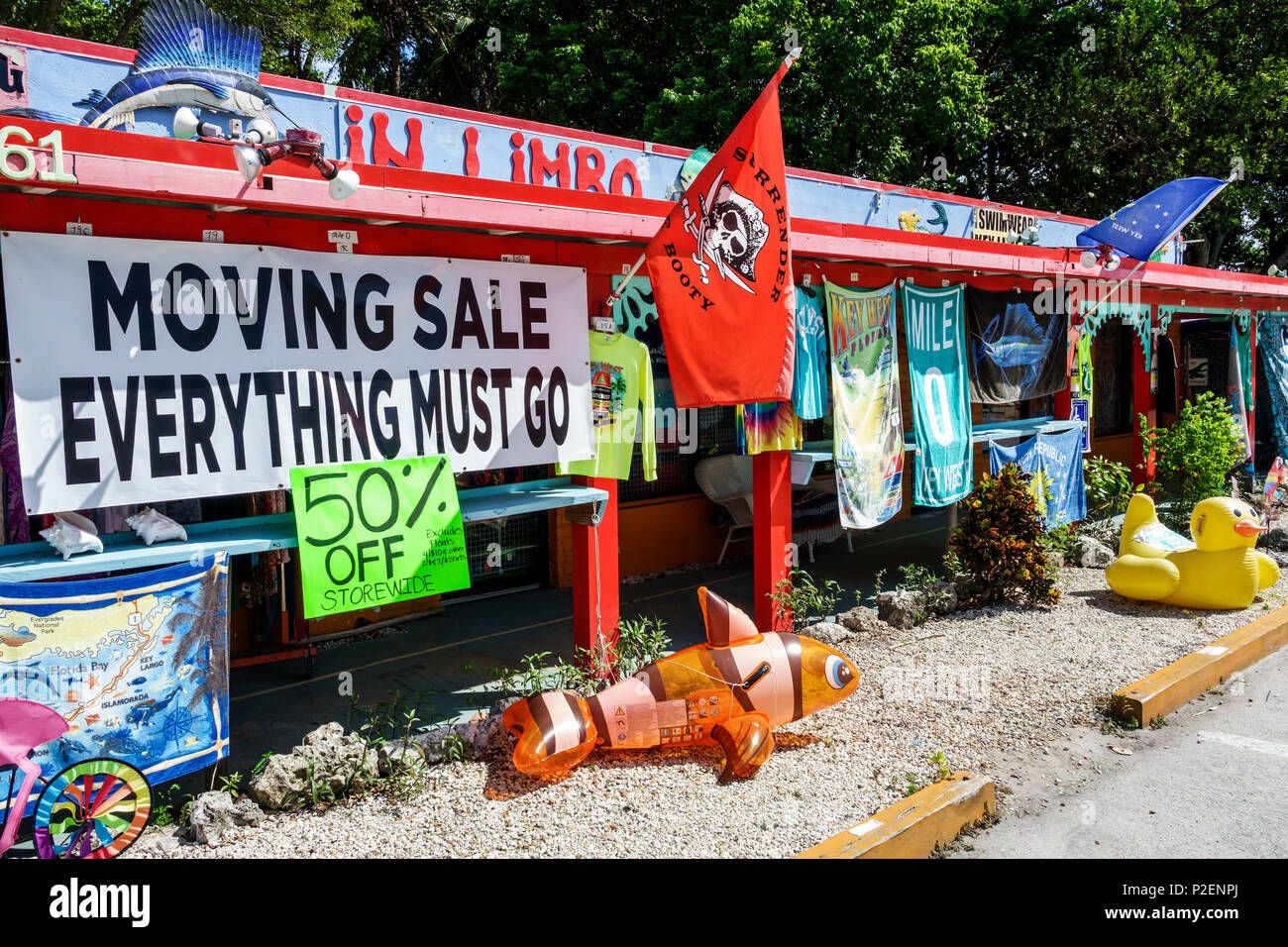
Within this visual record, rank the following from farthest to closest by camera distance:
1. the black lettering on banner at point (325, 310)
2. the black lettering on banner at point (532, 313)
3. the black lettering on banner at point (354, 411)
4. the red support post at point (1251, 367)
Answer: the red support post at point (1251, 367) → the black lettering on banner at point (532, 313) → the black lettering on banner at point (354, 411) → the black lettering on banner at point (325, 310)

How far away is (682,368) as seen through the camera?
5.64 metres

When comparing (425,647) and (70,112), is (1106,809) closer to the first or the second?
(425,647)

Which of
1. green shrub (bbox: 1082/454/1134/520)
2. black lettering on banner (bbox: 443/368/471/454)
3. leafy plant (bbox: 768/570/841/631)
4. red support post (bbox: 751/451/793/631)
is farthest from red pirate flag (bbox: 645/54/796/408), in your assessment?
green shrub (bbox: 1082/454/1134/520)

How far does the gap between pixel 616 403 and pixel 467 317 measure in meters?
1.29

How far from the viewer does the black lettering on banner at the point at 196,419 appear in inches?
180

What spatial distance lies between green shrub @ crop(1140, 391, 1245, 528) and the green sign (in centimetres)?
946

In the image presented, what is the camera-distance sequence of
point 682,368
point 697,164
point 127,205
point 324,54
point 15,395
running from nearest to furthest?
point 15,395
point 127,205
point 682,368
point 697,164
point 324,54

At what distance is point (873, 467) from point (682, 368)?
10.1 feet

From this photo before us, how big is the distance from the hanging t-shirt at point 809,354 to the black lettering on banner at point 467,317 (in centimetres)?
279

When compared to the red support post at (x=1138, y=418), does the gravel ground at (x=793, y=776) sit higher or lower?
lower

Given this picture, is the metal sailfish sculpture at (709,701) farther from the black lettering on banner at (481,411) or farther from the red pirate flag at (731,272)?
the black lettering on banner at (481,411)

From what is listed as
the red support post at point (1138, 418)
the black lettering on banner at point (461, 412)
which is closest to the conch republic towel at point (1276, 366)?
the red support post at point (1138, 418)

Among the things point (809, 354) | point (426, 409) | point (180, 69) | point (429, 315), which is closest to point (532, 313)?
point (429, 315)

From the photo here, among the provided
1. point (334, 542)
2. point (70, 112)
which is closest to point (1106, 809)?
point (334, 542)
